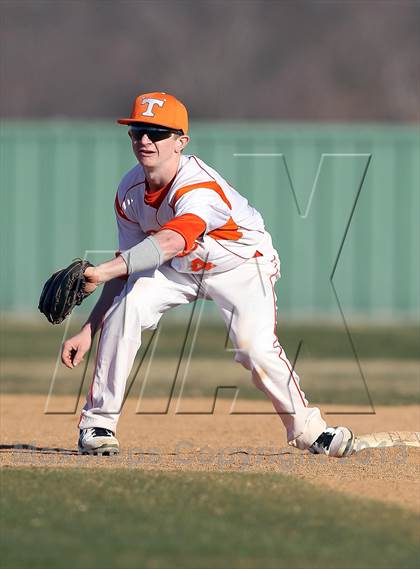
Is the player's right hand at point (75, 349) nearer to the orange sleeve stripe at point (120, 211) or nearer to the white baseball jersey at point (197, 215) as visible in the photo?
the white baseball jersey at point (197, 215)

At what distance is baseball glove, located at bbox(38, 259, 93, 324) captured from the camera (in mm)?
6152

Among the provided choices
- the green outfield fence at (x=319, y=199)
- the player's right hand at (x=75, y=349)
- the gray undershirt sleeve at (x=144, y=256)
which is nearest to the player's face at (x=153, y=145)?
the gray undershirt sleeve at (x=144, y=256)

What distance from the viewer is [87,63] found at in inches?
1624

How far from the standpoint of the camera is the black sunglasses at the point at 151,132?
643 cm

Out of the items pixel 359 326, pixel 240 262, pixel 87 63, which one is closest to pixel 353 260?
pixel 359 326

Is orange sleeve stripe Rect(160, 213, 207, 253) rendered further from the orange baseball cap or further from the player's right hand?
the player's right hand

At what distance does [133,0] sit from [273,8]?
15.4 ft

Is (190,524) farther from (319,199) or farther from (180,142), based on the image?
(319,199)

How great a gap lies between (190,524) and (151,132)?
2.36m

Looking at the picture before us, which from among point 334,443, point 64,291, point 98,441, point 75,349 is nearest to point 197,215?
point 64,291

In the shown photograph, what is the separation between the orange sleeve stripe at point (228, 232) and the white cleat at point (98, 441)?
3.78 ft

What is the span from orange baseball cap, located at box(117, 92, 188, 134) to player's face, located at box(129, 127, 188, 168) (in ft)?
0.16

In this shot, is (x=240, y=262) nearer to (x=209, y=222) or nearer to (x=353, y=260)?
(x=209, y=222)

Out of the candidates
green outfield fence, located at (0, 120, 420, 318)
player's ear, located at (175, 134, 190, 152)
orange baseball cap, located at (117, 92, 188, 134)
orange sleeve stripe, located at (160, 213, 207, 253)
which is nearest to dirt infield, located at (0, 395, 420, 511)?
orange sleeve stripe, located at (160, 213, 207, 253)
